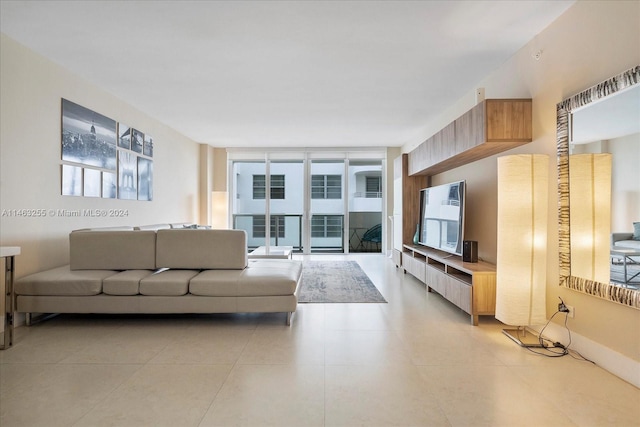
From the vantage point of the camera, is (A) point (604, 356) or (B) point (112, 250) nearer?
(A) point (604, 356)

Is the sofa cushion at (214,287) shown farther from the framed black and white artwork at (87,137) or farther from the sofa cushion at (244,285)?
the framed black and white artwork at (87,137)

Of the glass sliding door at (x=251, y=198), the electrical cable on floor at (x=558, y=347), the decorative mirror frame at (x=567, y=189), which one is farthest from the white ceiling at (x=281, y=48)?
the glass sliding door at (x=251, y=198)

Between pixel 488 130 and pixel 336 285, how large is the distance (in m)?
2.79

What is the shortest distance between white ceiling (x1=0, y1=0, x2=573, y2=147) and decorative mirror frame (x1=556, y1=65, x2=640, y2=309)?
2.55 feet

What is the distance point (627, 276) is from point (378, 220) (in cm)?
635

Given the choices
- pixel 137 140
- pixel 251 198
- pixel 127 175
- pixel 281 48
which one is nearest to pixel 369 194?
pixel 251 198

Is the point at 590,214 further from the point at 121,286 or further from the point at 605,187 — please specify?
the point at 121,286

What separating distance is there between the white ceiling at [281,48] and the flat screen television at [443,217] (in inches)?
51.6

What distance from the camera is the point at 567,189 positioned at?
2.57 meters

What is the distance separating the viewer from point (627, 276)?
6.84 feet

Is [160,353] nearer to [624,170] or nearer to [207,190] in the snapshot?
[624,170]

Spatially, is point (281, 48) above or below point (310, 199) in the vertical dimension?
above

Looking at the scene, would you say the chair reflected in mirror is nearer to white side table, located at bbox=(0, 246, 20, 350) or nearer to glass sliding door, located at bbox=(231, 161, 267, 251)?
glass sliding door, located at bbox=(231, 161, 267, 251)

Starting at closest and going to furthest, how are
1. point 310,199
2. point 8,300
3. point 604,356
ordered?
point 604,356
point 8,300
point 310,199
